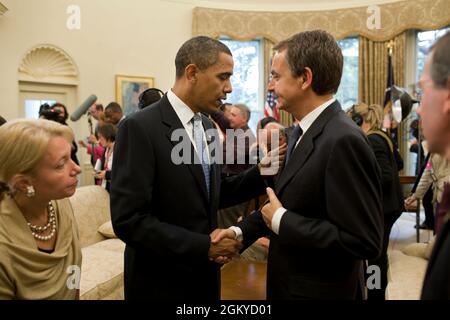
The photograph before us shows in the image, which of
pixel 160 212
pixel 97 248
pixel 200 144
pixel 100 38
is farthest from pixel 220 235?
pixel 100 38

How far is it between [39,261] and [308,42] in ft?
4.17

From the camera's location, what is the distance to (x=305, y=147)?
1552 millimetres

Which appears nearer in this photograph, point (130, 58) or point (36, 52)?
point (36, 52)

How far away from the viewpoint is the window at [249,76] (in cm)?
949

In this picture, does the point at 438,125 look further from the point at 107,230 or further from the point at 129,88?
the point at 129,88

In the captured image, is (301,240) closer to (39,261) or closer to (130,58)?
(39,261)

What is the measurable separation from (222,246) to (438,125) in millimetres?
1006

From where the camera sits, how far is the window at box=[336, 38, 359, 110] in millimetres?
9242

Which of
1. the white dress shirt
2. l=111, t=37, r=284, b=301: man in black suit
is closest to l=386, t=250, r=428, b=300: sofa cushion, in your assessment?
l=111, t=37, r=284, b=301: man in black suit

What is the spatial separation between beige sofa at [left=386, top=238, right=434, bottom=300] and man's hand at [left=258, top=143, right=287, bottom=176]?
1.14 meters

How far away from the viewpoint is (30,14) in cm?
727

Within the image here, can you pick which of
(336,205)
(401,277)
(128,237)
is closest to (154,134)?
(128,237)

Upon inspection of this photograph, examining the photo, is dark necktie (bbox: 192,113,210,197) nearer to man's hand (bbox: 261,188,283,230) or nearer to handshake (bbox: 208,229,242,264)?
handshake (bbox: 208,229,242,264)
